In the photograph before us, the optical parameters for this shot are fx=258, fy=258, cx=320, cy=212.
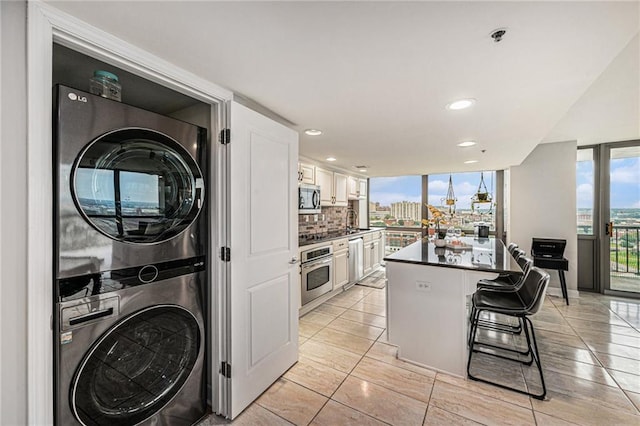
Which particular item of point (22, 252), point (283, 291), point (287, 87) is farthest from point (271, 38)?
point (283, 291)

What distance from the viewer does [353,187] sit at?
561 centimetres

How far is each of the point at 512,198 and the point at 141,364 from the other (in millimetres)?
5315

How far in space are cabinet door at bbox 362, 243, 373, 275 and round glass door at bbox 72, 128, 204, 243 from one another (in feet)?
13.2

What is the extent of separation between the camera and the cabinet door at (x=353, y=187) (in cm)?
548

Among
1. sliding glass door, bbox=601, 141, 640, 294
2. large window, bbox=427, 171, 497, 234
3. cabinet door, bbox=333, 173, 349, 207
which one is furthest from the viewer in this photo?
large window, bbox=427, 171, 497, 234

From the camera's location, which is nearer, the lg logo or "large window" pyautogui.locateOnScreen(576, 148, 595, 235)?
the lg logo

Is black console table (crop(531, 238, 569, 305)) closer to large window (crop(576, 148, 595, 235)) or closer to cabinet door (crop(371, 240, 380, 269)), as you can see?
large window (crop(576, 148, 595, 235))

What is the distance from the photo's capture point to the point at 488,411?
176 centimetres

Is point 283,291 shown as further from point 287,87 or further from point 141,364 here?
point 287,87

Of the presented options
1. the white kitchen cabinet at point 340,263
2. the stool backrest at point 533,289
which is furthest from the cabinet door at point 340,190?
the stool backrest at point 533,289

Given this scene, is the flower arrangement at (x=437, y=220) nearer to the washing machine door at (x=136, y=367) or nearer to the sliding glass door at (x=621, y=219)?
the washing machine door at (x=136, y=367)

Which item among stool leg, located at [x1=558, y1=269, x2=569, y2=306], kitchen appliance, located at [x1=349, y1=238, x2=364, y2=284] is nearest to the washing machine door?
kitchen appliance, located at [x1=349, y1=238, x2=364, y2=284]

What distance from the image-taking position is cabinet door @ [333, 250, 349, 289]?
4.06m

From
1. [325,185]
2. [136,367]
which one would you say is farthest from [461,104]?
[325,185]
